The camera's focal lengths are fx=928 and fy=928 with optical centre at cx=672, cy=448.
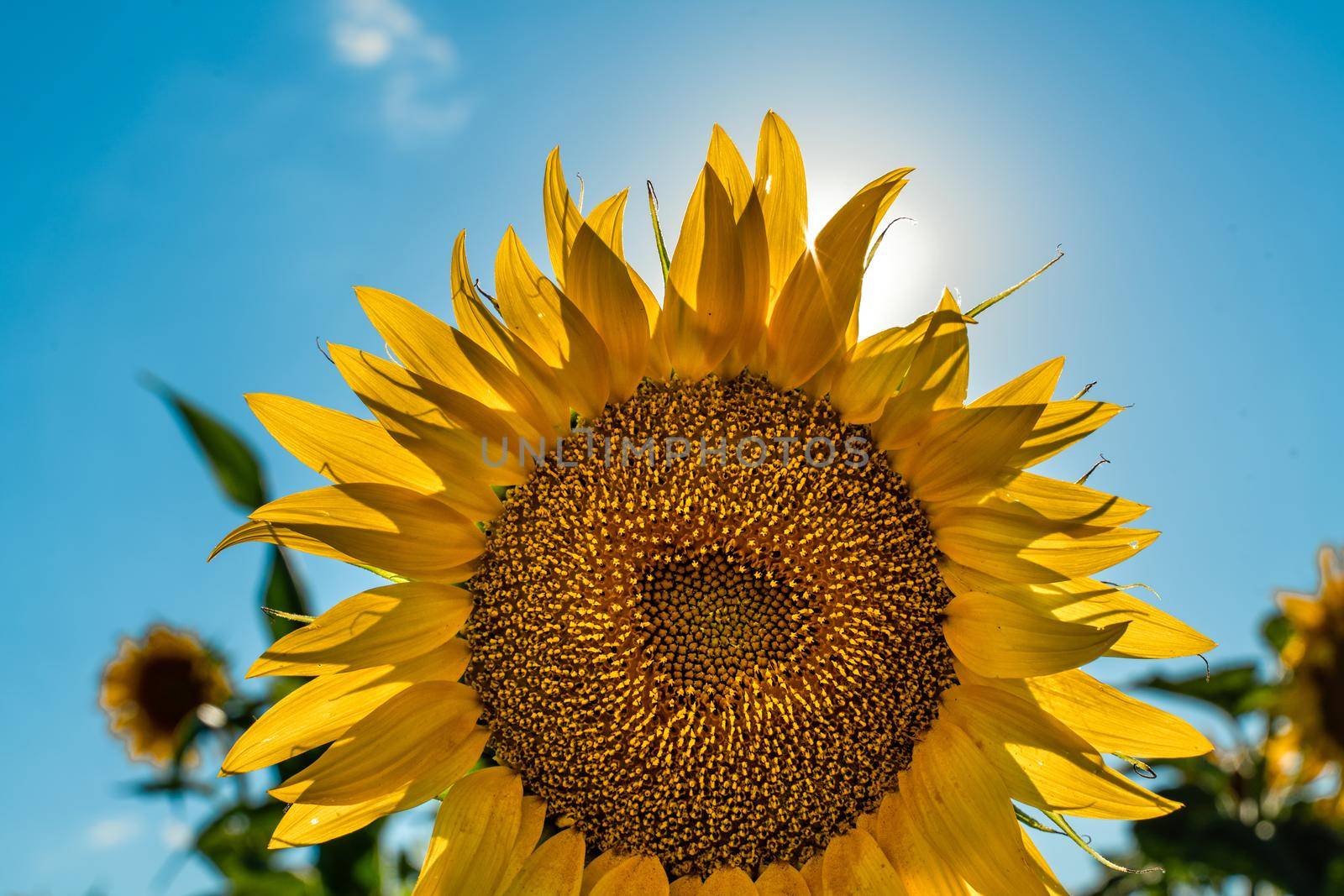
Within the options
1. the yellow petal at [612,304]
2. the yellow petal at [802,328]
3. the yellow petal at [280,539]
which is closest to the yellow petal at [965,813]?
the yellow petal at [802,328]

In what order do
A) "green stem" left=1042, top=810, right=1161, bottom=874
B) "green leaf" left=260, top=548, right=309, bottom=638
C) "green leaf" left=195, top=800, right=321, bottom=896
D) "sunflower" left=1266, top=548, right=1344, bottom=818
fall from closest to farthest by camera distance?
"green stem" left=1042, top=810, right=1161, bottom=874 < "green leaf" left=260, top=548, right=309, bottom=638 < "green leaf" left=195, top=800, right=321, bottom=896 < "sunflower" left=1266, top=548, right=1344, bottom=818

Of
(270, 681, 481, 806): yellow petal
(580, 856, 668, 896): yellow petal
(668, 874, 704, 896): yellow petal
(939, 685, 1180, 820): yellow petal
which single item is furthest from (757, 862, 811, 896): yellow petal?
(270, 681, 481, 806): yellow petal

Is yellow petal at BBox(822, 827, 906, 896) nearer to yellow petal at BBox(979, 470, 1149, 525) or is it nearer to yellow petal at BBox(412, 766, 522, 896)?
yellow petal at BBox(412, 766, 522, 896)

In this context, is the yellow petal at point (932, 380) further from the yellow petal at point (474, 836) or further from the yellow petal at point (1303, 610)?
the yellow petal at point (1303, 610)

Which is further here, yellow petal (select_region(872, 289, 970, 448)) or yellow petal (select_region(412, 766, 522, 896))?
yellow petal (select_region(412, 766, 522, 896))

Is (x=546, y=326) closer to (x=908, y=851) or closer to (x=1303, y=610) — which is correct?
(x=908, y=851)

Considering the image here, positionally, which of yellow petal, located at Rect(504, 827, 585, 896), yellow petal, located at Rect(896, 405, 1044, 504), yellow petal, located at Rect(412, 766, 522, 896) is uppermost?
yellow petal, located at Rect(896, 405, 1044, 504)

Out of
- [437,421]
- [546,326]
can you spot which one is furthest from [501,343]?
[437,421]

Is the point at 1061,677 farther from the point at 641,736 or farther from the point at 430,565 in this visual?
the point at 430,565
